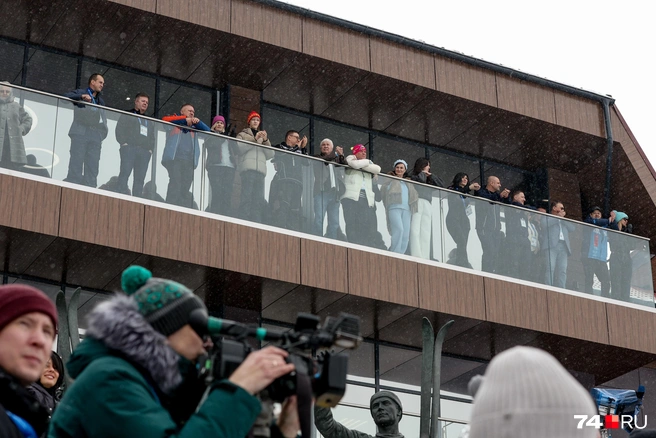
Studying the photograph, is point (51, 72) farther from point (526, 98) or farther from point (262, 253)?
point (526, 98)

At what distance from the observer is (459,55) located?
19.5 metres

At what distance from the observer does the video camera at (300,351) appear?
12.8 ft

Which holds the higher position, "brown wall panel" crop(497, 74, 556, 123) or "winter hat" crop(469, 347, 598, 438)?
"brown wall panel" crop(497, 74, 556, 123)

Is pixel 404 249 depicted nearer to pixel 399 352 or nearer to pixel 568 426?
pixel 399 352

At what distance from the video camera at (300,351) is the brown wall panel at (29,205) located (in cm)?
1108

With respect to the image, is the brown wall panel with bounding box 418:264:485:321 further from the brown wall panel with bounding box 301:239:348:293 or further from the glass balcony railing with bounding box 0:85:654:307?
the brown wall panel with bounding box 301:239:348:293

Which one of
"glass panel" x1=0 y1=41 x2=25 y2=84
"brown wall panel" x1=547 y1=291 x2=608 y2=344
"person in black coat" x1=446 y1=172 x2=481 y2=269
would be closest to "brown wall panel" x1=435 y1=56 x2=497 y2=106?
"person in black coat" x1=446 y1=172 x2=481 y2=269

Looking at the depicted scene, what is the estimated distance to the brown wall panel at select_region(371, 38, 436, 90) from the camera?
19.0m

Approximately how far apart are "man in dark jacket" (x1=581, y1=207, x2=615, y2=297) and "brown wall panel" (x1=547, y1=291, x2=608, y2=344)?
1.03 ft

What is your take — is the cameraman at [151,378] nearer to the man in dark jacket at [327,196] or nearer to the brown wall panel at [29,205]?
the brown wall panel at [29,205]

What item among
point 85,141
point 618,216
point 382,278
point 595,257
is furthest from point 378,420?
point 618,216

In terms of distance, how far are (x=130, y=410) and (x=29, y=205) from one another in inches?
452

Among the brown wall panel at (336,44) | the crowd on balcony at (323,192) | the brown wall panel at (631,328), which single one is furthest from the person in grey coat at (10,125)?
the brown wall panel at (631,328)

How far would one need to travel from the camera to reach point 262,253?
52.5 feet
